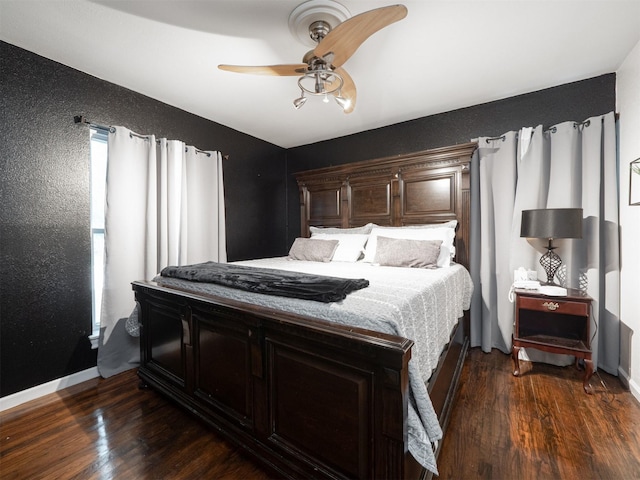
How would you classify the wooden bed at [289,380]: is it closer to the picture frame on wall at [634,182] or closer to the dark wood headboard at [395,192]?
the dark wood headboard at [395,192]

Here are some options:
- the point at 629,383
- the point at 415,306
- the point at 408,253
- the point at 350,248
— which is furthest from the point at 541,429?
the point at 350,248

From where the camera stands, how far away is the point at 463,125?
10.2 ft

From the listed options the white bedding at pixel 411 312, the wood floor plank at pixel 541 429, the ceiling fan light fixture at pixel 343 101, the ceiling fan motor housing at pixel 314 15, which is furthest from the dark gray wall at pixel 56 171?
the wood floor plank at pixel 541 429

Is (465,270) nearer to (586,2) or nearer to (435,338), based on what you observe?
(435,338)

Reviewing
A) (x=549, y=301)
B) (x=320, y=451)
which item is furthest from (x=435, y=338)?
(x=549, y=301)

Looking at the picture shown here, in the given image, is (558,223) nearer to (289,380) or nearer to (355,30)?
(355,30)

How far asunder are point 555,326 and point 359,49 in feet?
9.32

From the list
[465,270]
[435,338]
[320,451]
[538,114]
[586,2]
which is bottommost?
[320,451]

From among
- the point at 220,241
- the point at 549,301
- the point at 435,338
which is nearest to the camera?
the point at 435,338

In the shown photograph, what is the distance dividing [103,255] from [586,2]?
3.75 metres

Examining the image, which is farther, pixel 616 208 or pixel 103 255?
pixel 103 255

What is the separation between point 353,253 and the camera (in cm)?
303

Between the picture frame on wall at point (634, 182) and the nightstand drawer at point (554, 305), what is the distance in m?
0.80

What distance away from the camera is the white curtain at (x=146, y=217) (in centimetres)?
250
